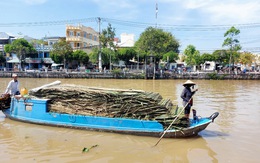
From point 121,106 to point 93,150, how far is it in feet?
5.73

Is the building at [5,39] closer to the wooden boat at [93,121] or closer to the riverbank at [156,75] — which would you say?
the riverbank at [156,75]

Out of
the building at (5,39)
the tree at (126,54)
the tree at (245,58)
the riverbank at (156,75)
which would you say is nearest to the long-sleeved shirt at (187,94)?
the riverbank at (156,75)

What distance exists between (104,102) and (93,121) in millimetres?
726

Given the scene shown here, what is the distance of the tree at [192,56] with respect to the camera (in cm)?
5044

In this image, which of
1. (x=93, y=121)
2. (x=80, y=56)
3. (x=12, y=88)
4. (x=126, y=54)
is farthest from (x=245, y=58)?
(x=12, y=88)

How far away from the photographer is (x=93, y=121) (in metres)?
7.73

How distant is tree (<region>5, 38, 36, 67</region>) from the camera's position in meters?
44.4

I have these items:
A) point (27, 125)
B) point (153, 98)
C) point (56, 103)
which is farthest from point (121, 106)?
point (27, 125)

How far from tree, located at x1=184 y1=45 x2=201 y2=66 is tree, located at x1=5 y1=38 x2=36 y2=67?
108 ft

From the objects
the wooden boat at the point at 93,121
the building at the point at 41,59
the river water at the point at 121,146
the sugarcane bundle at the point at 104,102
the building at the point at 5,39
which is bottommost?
the river water at the point at 121,146

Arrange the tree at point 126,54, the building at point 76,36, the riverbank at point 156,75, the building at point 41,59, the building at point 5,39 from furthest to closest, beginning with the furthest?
the building at point 5,39, the building at point 41,59, the building at point 76,36, the tree at point 126,54, the riverbank at point 156,75

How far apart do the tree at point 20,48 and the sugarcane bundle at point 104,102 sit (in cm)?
4045

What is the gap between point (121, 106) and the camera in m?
7.55

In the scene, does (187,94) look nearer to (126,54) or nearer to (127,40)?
(126,54)
